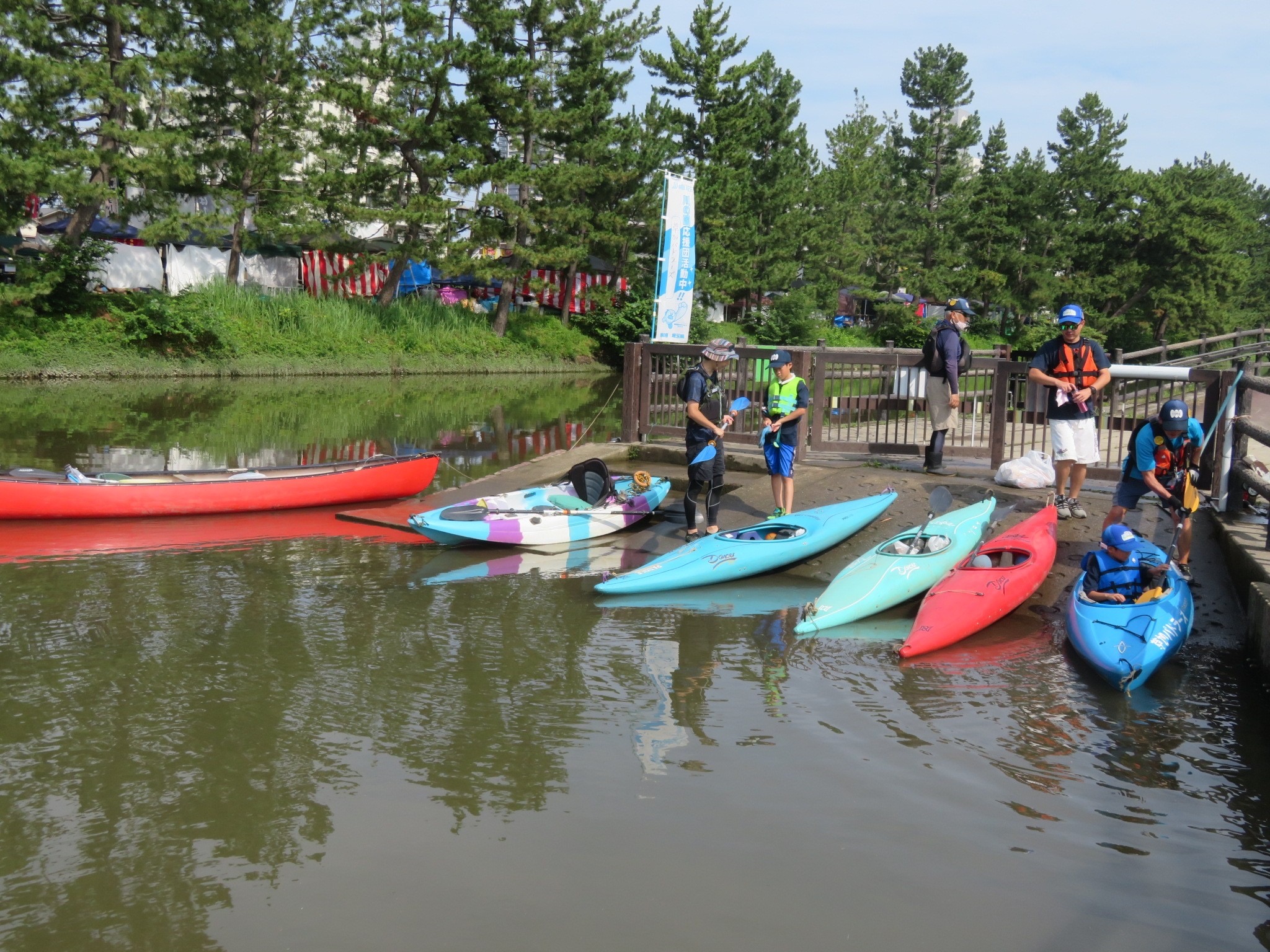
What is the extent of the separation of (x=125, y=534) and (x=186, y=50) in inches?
825

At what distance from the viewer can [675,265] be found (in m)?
14.6

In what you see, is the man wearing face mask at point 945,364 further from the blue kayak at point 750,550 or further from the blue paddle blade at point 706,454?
the blue paddle blade at point 706,454

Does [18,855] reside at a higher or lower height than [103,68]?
lower

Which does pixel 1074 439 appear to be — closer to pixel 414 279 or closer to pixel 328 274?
pixel 328 274

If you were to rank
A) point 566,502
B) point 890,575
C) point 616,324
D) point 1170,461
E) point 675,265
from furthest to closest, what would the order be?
point 616,324 → point 675,265 → point 566,502 → point 890,575 → point 1170,461

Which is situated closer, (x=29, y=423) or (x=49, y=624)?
(x=49, y=624)

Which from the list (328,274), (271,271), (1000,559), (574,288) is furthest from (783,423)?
(574,288)

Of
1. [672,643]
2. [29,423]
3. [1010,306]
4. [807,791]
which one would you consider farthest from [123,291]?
[1010,306]

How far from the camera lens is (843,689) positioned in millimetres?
7078

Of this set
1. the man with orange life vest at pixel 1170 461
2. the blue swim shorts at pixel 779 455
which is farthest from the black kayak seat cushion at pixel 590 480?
the man with orange life vest at pixel 1170 461

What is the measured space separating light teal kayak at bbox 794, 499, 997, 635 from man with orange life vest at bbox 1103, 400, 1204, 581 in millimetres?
1302

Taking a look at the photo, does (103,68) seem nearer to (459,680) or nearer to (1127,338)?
(459,680)

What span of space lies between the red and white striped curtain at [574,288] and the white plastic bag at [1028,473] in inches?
1251

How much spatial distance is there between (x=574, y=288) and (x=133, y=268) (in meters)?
16.3
